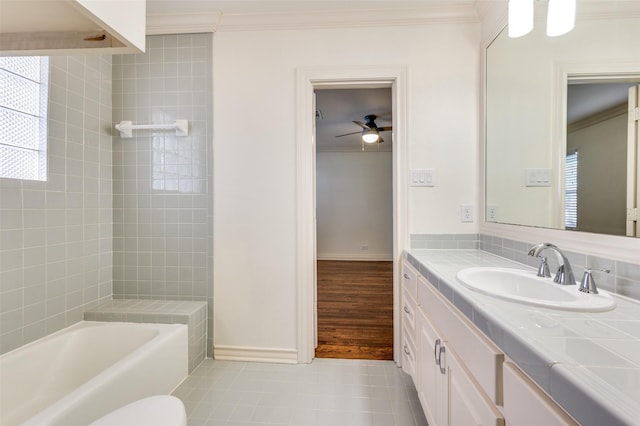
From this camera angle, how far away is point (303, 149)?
194 cm

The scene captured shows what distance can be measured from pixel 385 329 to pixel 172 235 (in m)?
2.02

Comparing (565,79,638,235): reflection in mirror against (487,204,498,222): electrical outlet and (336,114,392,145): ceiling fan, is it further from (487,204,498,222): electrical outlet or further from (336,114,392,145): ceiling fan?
(336,114,392,145): ceiling fan

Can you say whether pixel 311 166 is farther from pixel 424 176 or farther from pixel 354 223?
pixel 354 223

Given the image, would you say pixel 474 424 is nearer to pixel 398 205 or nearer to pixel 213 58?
pixel 398 205

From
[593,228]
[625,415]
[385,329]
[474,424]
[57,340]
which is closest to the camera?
[625,415]

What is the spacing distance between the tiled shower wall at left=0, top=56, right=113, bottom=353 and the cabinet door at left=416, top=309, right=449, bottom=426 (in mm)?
2146

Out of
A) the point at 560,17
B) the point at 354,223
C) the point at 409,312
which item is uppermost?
the point at 560,17

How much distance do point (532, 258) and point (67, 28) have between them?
2110 millimetres

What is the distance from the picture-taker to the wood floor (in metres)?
2.16

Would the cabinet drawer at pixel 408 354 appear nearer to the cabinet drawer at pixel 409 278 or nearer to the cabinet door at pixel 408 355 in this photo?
the cabinet door at pixel 408 355

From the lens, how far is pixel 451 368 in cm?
98

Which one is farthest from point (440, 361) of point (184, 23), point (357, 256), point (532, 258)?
point (357, 256)

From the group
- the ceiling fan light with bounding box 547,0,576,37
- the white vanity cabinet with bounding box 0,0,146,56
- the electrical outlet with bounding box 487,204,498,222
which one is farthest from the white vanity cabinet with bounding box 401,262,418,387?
the white vanity cabinet with bounding box 0,0,146,56

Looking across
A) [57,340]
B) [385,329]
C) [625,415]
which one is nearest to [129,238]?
[57,340]
